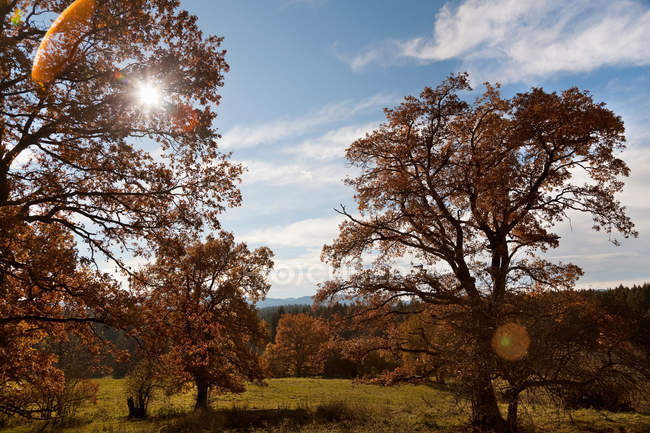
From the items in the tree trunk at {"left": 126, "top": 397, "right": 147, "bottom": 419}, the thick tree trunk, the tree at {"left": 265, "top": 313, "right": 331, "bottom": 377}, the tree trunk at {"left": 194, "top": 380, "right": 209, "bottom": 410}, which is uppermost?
the thick tree trunk

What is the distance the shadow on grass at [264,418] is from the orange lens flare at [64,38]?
53.5 feet

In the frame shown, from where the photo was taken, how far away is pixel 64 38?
7.10 meters

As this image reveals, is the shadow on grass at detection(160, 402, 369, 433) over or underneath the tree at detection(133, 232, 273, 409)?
underneath

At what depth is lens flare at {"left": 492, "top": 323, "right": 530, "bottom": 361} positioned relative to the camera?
24.8 ft

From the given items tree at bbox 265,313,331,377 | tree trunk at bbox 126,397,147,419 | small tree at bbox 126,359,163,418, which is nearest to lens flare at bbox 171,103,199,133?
small tree at bbox 126,359,163,418

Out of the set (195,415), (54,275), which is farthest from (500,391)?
(195,415)

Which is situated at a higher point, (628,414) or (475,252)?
(475,252)

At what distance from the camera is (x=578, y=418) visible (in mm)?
13375

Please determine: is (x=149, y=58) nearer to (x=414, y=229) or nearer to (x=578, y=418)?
(x=414, y=229)

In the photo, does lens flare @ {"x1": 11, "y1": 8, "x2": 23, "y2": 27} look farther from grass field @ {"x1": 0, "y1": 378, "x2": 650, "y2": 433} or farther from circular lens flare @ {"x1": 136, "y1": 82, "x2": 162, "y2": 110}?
grass field @ {"x1": 0, "y1": 378, "x2": 650, "y2": 433}

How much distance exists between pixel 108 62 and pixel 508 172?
487 inches

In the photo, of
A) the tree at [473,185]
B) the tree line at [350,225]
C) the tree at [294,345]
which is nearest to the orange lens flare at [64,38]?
the tree line at [350,225]

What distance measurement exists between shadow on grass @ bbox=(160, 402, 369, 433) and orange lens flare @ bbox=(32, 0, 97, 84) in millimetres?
16300

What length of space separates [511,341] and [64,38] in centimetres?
1163
